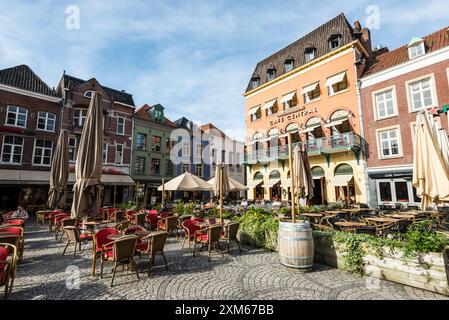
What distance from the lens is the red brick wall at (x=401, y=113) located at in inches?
539

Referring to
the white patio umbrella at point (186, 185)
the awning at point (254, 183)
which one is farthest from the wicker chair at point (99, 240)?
the awning at point (254, 183)

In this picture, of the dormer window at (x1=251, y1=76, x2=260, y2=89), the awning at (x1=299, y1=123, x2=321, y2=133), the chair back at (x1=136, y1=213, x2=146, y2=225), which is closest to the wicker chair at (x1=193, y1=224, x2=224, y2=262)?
the chair back at (x1=136, y1=213, x2=146, y2=225)

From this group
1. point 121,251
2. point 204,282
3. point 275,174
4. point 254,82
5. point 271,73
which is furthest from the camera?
point 254,82

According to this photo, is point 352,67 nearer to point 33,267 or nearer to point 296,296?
point 296,296

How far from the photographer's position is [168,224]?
9.00m

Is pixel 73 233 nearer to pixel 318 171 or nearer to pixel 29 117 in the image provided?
pixel 318 171

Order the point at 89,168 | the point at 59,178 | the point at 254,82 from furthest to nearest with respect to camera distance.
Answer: the point at 254,82 < the point at 59,178 < the point at 89,168

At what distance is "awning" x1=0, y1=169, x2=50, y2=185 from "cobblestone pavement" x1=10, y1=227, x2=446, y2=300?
14.5 metres

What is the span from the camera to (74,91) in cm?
2119

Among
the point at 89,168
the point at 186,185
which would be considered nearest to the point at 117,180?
the point at 186,185

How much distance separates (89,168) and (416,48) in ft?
69.2

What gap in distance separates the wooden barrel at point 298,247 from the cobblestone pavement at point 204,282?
0.76ft

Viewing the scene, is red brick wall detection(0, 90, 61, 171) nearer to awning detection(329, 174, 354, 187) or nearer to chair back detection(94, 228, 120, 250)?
Answer: chair back detection(94, 228, 120, 250)
